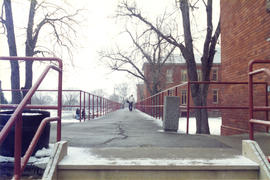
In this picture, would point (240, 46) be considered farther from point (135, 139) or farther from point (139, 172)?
point (139, 172)

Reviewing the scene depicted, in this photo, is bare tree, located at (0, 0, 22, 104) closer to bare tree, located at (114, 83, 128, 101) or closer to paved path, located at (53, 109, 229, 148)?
paved path, located at (53, 109, 229, 148)

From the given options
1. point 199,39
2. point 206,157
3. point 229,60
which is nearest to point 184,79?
point 199,39

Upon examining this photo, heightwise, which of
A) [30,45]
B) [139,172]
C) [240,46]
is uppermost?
[30,45]

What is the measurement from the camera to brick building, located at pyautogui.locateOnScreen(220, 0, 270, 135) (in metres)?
6.18

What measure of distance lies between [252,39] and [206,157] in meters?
4.71

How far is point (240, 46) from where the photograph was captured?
745 cm

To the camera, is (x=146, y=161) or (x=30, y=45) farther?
(x=30, y=45)

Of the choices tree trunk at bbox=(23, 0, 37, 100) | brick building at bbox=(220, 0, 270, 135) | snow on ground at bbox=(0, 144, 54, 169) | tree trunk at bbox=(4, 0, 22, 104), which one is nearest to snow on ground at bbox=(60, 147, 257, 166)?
snow on ground at bbox=(0, 144, 54, 169)

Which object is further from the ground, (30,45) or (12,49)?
(30,45)

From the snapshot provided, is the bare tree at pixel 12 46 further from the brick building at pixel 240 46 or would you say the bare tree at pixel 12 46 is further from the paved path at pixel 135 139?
the brick building at pixel 240 46

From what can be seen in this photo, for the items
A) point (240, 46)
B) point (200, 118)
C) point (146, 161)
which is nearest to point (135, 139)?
point (146, 161)

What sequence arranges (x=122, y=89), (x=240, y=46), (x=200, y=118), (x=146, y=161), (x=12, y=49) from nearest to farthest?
(x=146, y=161), (x=240, y=46), (x=12, y=49), (x=200, y=118), (x=122, y=89)

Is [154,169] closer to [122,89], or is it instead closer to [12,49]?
[12,49]

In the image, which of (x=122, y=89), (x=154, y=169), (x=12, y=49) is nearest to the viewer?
(x=154, y=169)
